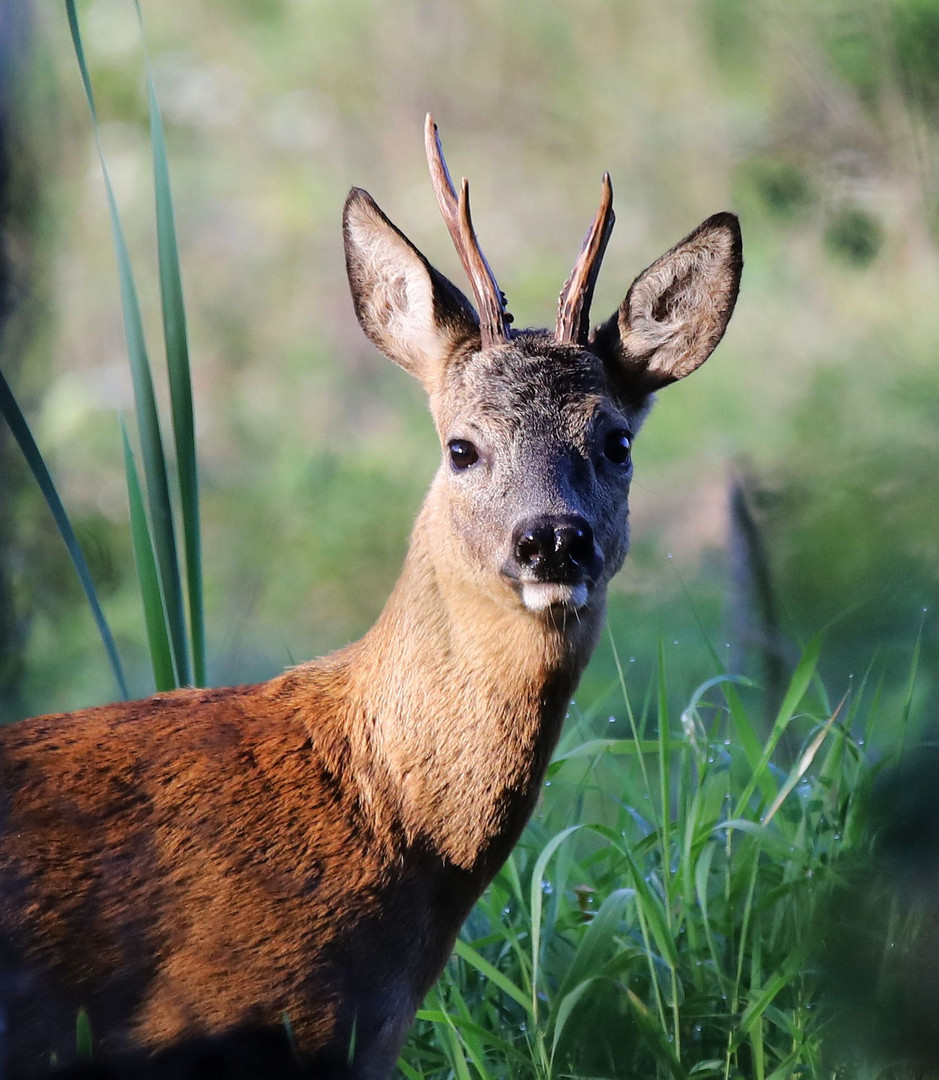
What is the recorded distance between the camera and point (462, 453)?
7.81 ft

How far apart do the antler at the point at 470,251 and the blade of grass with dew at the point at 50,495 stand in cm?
77

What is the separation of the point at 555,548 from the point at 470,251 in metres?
0.58

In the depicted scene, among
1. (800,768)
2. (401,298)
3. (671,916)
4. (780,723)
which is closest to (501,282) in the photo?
(401,298)

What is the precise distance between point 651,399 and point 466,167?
6.54ft

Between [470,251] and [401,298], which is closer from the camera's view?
[470,251]

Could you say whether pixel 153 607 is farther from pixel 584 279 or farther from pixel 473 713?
pixel 584 279

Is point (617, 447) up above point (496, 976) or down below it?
above

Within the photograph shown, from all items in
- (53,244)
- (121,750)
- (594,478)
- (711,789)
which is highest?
(53,244)

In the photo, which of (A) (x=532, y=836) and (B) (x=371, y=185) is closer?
(A) (x=532, y=836)

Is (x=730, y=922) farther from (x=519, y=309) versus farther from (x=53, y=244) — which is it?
(x=519, y=309)

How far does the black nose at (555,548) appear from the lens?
81.8 inches

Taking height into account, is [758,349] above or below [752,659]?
above

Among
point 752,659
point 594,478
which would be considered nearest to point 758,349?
point 752,659

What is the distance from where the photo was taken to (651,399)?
270 centimetres
